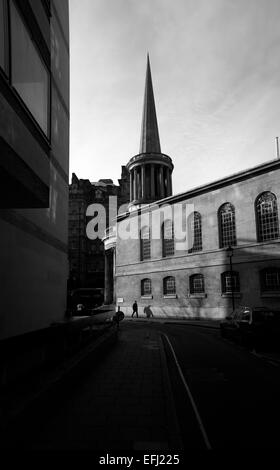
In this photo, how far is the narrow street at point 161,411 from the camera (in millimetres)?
5051

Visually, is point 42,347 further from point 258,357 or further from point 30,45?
point 258,357

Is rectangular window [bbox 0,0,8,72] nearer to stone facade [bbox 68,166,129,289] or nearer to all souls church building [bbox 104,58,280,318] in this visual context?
all souls church building [bbox 104,58,280,318]

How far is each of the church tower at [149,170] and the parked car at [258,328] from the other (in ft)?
135

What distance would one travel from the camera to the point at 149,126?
201 feet

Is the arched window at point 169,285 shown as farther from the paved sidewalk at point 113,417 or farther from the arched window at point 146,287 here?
the paved sidewalk at point 113,417

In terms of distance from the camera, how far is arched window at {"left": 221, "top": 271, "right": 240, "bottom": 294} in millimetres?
32688

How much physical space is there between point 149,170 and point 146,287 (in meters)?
21.9

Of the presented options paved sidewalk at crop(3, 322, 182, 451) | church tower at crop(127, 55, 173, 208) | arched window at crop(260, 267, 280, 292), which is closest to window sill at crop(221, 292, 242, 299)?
arched window at crop(260, 267, 280, 292)

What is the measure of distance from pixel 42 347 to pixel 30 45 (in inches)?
247

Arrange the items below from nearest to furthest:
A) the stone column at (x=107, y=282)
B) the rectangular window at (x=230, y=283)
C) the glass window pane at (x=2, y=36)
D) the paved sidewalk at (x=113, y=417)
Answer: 1. the paved sidewalk at (x=113, y=417)
2. the glass window pane at (x=2, y=36)
3. the rectangular window at (x=230, y=283)
4. the stone column at (x=107, y=282)

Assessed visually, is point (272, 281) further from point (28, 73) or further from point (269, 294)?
point (28, 73)

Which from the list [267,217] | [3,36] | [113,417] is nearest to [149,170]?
[267,217]

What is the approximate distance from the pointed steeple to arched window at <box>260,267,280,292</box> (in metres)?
33.8

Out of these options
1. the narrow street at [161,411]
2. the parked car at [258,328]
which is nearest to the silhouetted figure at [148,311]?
the parked car at [258,328]
